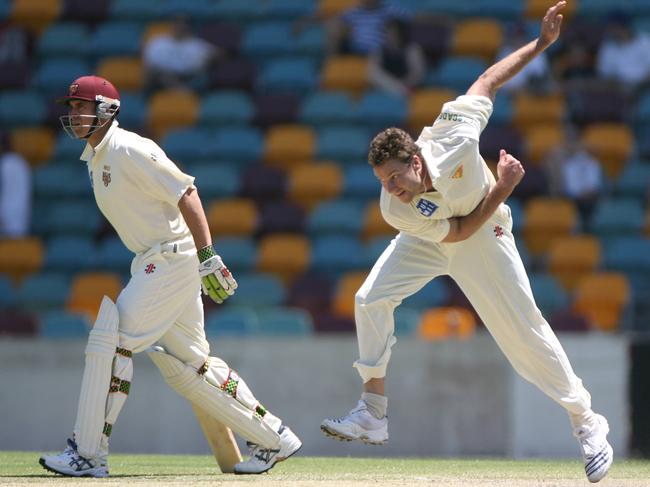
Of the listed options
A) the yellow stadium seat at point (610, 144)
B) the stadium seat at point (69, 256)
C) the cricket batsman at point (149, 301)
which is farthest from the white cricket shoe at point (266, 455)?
the yellow stadium seat at point (610, 144)

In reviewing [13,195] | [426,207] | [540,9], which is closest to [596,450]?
[426,207]

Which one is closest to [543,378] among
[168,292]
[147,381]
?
[168,292]

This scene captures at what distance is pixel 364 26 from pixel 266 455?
783cm

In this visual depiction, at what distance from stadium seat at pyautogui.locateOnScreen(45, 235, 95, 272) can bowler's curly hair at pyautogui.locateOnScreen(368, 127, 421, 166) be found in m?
6.94

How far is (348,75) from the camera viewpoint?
43.2 ft

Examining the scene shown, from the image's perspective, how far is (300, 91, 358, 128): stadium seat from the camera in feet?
42.0

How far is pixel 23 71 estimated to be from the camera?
13.6m

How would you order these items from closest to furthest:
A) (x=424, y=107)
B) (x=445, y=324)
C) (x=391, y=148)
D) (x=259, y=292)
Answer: (x=391, y=148)
(x=445, y=324)
(x=259, y=292)
(x=424, y=107)

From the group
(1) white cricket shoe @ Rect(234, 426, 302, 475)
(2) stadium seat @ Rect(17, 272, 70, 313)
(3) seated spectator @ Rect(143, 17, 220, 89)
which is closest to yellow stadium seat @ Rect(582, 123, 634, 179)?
(3) seated spectator @ Rect(143, 17, 220, 89)

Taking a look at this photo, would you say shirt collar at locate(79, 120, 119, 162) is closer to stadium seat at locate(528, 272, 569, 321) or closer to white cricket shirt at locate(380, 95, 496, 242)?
white cricket shirt at locate(380, 95, 496, 242)

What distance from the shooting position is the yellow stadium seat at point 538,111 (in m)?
12.7

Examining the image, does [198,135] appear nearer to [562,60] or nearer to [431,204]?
[562,60]

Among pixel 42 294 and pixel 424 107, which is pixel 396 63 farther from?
pixel 42 294

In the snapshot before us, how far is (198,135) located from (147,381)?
4186 mm
